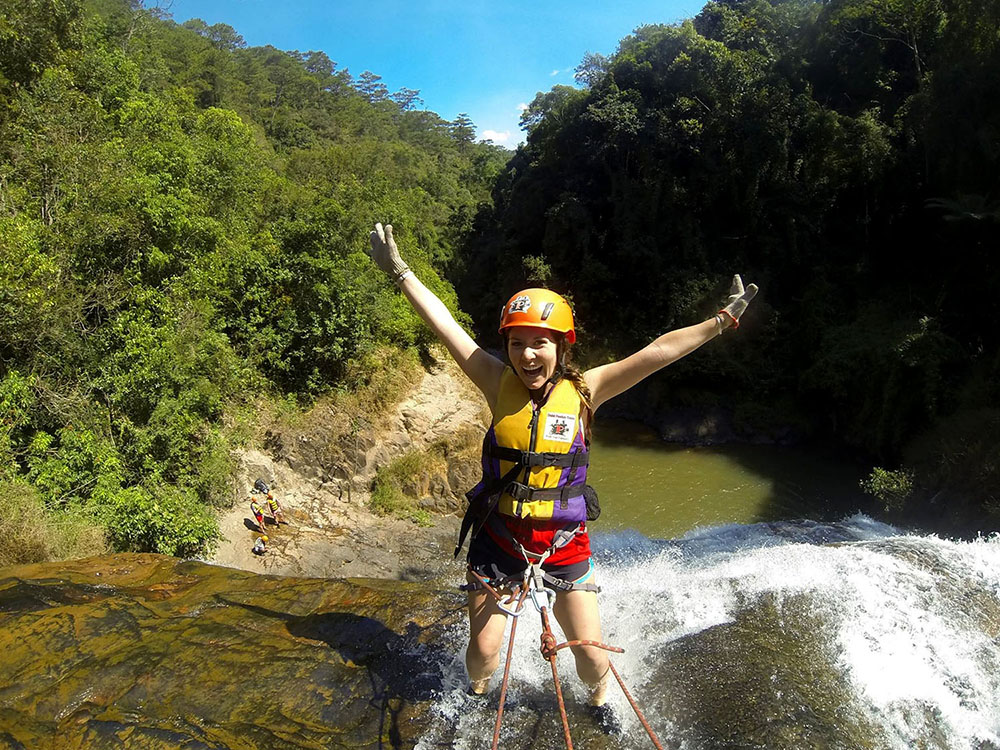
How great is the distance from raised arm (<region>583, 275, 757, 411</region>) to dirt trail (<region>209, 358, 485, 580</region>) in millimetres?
6807

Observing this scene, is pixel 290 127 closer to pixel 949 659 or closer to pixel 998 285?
pixel 998 285

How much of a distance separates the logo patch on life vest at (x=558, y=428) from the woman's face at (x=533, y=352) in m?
0.17

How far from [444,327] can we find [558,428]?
0.81 m

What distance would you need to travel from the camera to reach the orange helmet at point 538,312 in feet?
9.18

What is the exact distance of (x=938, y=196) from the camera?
1675 cm

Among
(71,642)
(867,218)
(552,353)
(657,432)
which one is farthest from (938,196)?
(71,642)

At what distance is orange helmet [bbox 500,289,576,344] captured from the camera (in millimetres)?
2799

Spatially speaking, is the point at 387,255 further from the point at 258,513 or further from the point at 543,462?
the point at 258,513

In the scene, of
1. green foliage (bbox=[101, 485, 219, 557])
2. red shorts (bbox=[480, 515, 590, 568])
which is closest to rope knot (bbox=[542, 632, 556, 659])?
red shorts (bbox=[480, 515, 590, 568])

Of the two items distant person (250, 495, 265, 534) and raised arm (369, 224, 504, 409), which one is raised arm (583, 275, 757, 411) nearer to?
raised arm (369, 224, 504, 409)

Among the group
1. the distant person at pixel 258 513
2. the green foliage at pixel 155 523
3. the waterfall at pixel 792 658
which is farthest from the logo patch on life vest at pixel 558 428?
the distant person at pixel 258 513

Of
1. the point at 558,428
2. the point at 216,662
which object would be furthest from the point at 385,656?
the point at 558,428

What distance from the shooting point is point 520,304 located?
2.87 m

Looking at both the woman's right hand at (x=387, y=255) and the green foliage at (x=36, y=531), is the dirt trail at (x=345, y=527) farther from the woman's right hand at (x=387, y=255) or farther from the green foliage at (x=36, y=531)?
the woman's right hand at (x=387, y=255)
